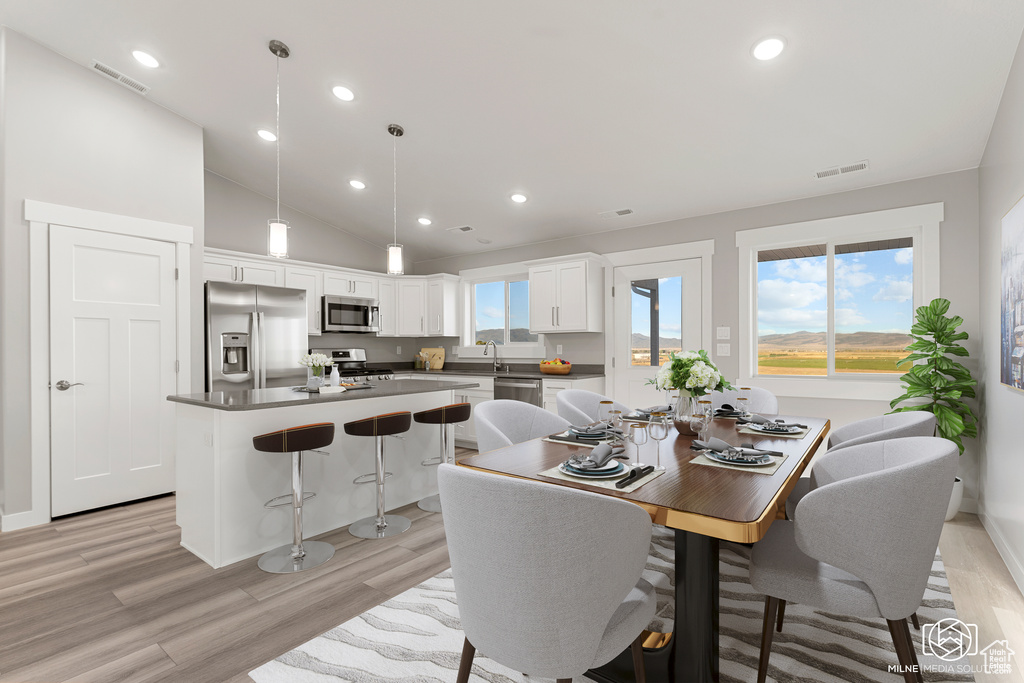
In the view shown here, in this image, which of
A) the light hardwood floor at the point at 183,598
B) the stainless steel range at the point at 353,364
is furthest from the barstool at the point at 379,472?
the stainless steel range at the point at 353,364

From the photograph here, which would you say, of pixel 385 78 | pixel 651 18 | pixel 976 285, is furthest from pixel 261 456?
pixel 976 285

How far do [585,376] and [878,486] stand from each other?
159 inches

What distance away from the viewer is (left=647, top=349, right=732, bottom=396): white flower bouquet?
2195 mm

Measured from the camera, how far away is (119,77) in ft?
12.3

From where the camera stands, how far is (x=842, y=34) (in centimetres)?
246

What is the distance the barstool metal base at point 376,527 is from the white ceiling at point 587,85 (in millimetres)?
3000

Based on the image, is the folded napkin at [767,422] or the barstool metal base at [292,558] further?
the barstool metal base at [292,558]

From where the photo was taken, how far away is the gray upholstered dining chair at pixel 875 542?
1.35m

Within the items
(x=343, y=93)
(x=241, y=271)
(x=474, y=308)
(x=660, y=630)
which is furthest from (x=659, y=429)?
(x=474, y=308)

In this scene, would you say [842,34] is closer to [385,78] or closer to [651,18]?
[651,18]

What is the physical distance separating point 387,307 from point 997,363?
5.99 meters

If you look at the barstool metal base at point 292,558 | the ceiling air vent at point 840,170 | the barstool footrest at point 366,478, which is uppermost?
the ceiling air vent at point 840,170

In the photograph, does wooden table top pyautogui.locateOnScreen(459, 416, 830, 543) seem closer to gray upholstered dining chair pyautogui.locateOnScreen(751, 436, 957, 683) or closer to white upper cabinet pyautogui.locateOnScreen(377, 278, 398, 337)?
gray upholstered dining chair pyautogui.locateOnScreen(751, 436, 957, 683)

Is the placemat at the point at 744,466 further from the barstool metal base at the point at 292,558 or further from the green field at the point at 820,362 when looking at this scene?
the green field at the point at 820,362
